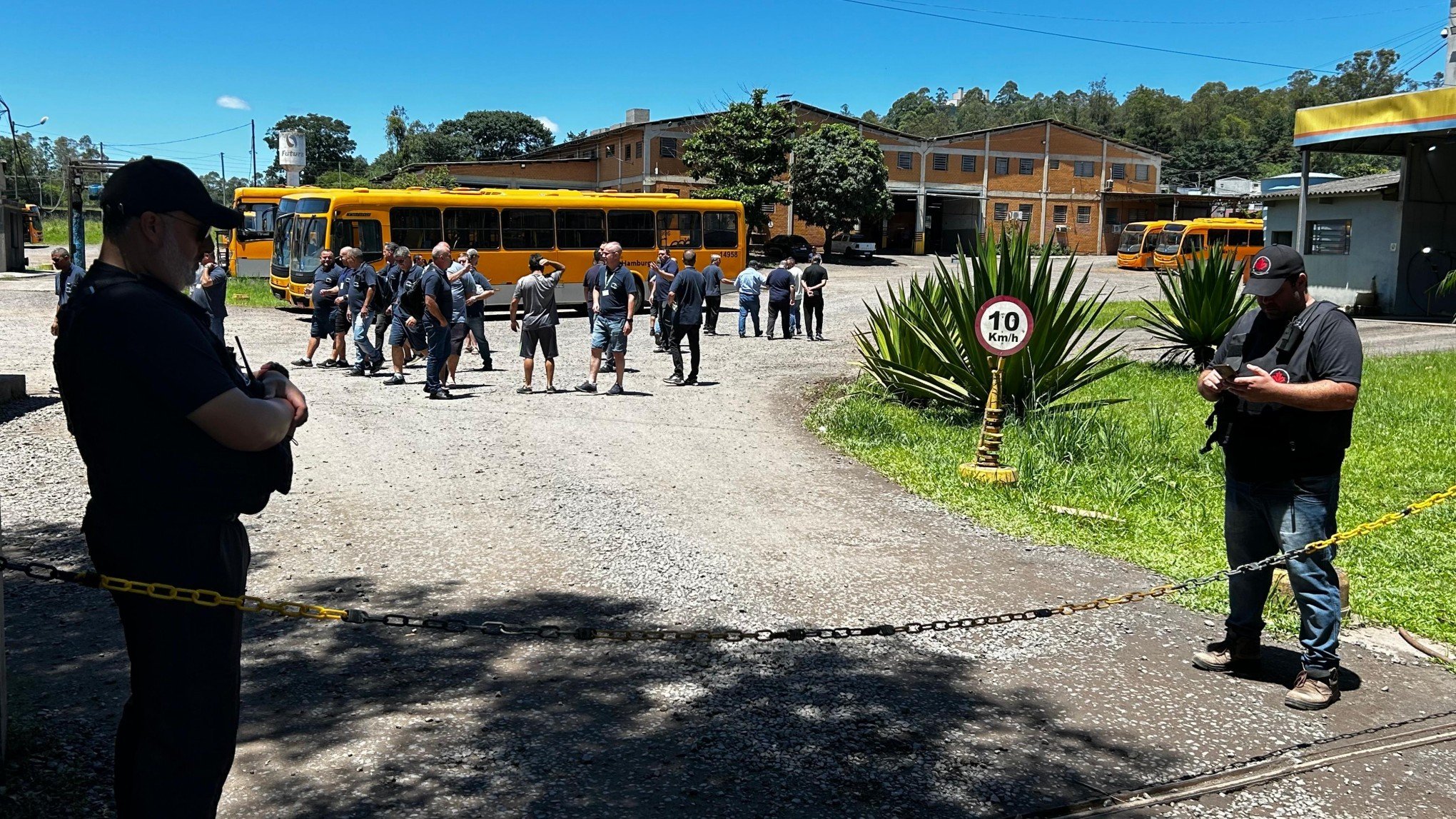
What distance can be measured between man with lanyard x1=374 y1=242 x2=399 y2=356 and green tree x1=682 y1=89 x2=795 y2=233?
32908mm

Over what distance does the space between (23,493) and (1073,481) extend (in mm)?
8084

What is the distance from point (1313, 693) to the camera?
15.5ft

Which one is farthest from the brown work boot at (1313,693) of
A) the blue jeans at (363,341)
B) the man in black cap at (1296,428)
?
the blue jeans at (363,341)

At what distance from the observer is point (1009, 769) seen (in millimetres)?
4098

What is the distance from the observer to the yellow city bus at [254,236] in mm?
32469

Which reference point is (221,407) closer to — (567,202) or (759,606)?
(759,606)

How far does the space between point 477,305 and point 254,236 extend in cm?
2029

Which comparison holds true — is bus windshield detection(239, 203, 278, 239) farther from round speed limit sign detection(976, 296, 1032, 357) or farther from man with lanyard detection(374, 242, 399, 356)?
round speed limit sign detection(976, 296, 1032, 357)

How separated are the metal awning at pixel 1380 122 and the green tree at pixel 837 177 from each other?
26125 mm

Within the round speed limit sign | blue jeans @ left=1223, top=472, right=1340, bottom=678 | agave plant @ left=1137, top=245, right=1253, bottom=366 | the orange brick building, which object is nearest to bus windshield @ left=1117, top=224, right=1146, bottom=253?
the orange brick building

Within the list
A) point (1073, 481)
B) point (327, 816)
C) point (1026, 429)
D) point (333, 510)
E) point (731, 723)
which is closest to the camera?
point (327, 816)

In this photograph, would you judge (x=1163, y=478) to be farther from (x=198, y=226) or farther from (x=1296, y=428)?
(x=198, y=226)

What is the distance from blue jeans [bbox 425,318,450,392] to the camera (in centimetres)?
1362

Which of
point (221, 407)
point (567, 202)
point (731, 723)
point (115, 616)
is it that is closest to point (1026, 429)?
point (731, 723)
